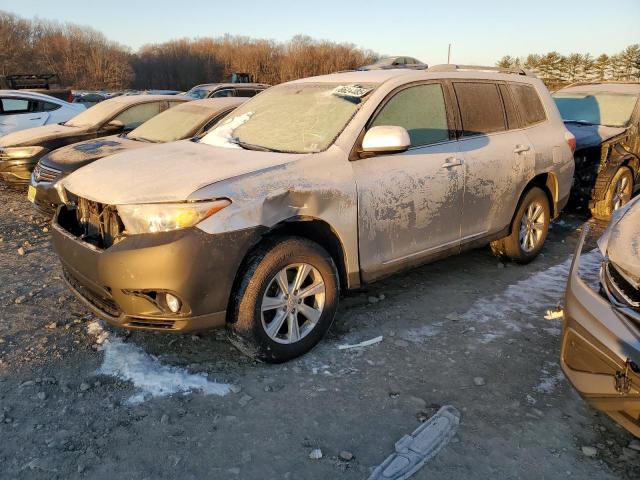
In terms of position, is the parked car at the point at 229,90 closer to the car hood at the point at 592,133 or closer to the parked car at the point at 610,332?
the car hood at the point at 592,133

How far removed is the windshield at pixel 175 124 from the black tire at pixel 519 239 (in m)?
3.84

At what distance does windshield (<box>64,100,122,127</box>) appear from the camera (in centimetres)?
764

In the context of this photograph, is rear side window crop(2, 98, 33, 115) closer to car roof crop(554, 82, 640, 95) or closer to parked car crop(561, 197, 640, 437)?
car roof crop(554, 82, 640, 95)

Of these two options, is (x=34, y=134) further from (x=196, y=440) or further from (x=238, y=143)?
(x=196, y=440)

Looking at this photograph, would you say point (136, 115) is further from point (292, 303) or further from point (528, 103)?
point (292, 303)

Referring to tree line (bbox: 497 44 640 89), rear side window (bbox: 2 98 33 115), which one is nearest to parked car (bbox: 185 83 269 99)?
rear side window (bbox: 2 98 33 115)

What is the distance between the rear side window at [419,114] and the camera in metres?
3.72

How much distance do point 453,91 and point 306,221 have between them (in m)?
1.86

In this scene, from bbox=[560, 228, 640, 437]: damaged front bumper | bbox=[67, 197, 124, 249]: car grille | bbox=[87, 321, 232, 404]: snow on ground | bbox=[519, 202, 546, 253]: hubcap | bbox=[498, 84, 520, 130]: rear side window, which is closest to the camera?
bbox=[560, 228, 640, 437]: damaged front bumper

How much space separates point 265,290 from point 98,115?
6092mm

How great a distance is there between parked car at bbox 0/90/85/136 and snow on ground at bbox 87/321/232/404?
762cm

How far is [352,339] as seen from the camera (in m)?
3.57

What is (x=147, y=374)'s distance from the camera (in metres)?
3.10

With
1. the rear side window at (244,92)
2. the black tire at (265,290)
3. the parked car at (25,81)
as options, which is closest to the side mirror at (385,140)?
the black tire at (265,290)
